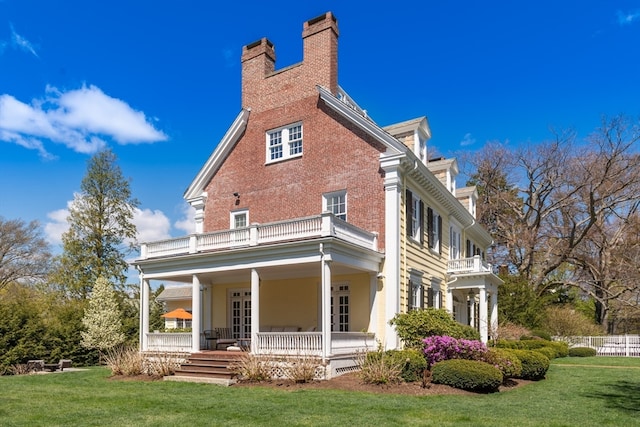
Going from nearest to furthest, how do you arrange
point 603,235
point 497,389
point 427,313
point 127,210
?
point 497,389
point 427,313
point 127,210
point 603,235

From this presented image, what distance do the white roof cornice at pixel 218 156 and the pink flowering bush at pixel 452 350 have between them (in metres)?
12.2

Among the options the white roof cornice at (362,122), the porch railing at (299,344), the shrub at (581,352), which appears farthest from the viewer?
Result: the shrub at (581,352)

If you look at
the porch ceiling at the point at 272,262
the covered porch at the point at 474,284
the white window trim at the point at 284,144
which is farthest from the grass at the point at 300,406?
the white window trim at the point at 284,144

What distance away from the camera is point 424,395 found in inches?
500

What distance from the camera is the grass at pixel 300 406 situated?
9.57 metres

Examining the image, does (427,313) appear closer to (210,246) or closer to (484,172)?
(210,246)

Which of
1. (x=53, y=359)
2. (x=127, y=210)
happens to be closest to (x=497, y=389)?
(x=53, y=359)

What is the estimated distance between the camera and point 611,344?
103ft

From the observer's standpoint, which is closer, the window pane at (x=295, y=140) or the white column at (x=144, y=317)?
the white column at (x=144, y=317)

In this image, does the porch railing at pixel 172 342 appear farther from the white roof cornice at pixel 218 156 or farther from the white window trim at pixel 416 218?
the white window trim at pixel 416 218

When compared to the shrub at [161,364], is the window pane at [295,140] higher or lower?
higher

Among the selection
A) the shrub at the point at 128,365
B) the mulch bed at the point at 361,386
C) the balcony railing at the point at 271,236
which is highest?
the balcony railing at the point at 271,236

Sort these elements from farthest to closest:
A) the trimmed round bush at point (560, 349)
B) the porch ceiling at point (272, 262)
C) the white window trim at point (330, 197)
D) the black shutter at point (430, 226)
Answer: the trimmed round bush at point (560, 349), the black shutter at point (430, 226), the white window trim at point (330, 197), the porch ceiling at point (272, 262)

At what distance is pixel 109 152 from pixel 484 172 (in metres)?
29.4
